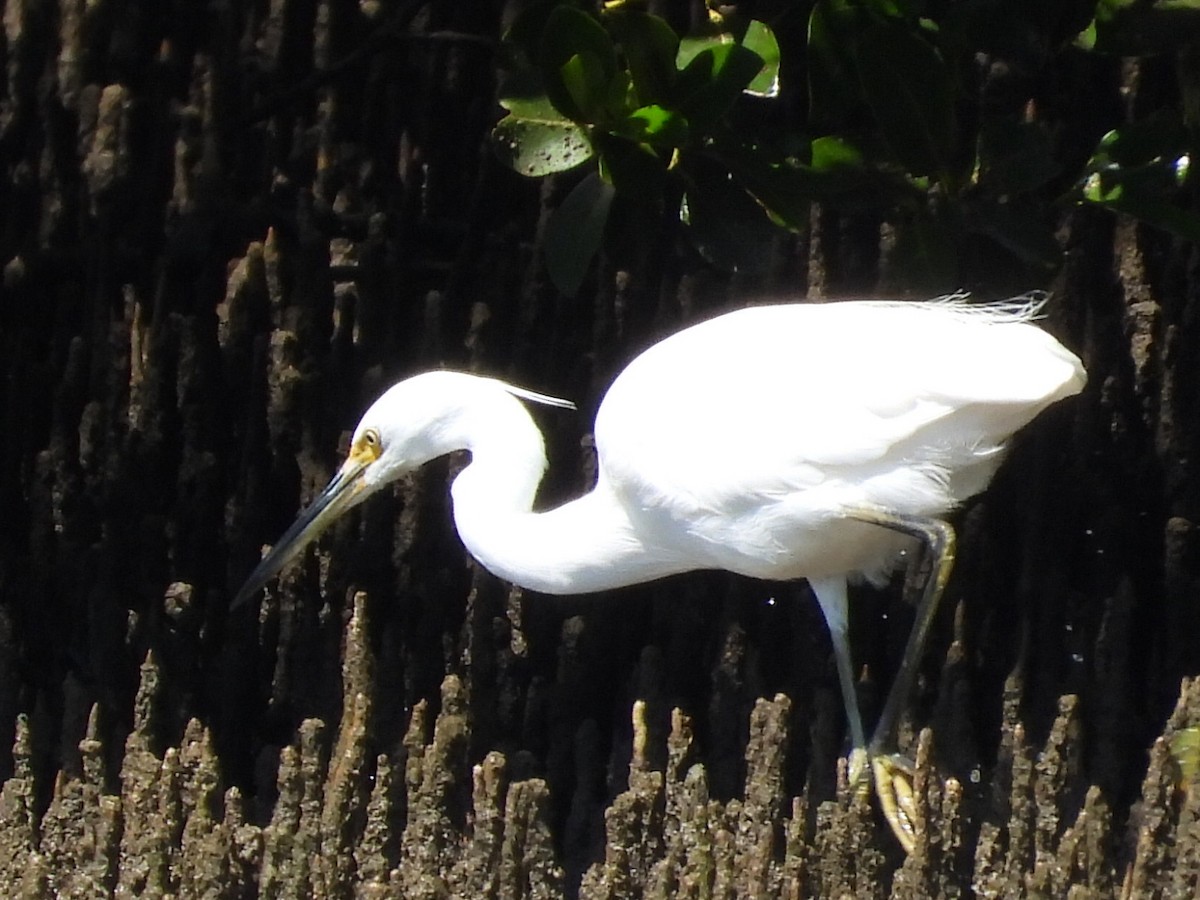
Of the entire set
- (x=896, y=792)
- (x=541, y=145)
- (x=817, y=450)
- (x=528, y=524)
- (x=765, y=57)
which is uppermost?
(x=765, y=57)

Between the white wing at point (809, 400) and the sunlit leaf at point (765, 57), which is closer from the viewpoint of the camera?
the sunlit leaf at point (765, 57)

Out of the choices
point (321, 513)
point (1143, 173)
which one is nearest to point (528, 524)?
point (321, 513)

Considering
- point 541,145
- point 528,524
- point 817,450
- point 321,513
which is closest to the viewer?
point 541,145

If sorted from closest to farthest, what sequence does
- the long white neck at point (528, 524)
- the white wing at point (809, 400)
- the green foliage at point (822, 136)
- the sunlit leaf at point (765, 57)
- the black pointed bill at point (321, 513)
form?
the green foliage at point (822, 136)
the sunlit leaf at point (765, 57)
the white wing at point (809, 400)
the long white neck at point (528, 524)
the black pointed bill at point (321, 513)

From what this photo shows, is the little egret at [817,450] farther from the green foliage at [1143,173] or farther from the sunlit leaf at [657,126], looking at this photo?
the sunlit leaf at [657,126]

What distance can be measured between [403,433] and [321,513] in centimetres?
22

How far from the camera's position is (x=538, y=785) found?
2.54m

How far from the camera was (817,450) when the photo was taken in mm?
2688

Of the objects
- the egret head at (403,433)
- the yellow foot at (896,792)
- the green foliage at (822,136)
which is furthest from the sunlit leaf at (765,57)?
the yellow foot at (896,792)

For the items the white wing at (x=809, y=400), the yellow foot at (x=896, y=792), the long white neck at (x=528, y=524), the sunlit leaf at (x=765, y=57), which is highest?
the sunlit leaf at (x=765, y=57)

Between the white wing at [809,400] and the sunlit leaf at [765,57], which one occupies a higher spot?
the sunlit leaf at [765,57]

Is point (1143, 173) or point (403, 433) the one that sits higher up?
point (1143, 173)

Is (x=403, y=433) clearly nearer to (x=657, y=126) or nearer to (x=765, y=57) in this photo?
(x=657, y=126)

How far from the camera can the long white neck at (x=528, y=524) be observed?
289cm
